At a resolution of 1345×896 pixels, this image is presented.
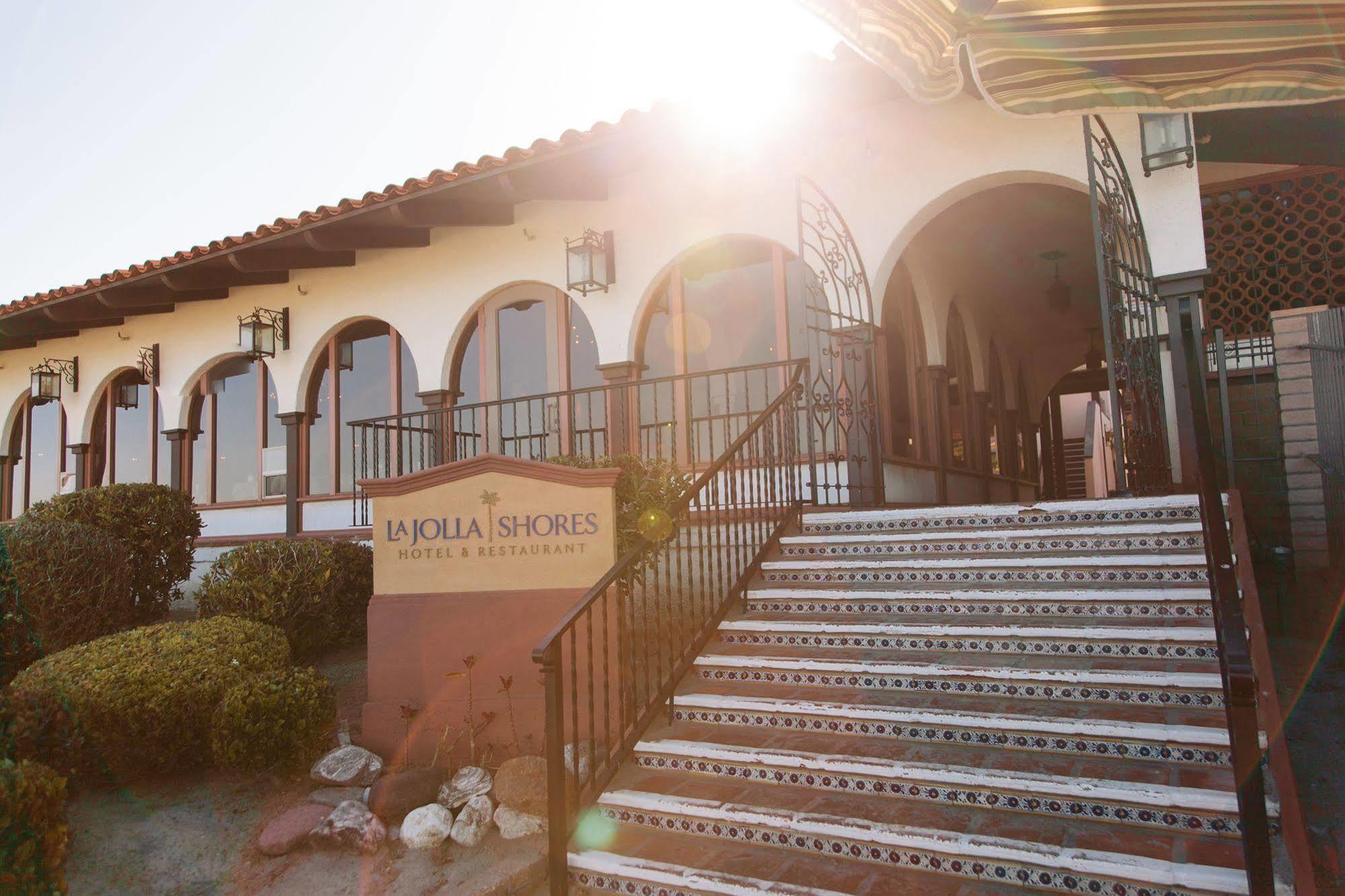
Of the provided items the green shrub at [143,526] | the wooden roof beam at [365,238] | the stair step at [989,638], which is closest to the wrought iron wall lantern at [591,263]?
the wooden roof beam at [365,238]

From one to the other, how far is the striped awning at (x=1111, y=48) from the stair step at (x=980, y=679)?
2375 millimetres

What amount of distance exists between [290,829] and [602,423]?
543 cm

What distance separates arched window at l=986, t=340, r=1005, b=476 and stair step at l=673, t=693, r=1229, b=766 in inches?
351

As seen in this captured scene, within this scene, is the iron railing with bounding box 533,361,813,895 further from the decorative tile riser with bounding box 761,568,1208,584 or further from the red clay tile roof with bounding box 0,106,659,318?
the red clay tile roof with bounding box 0,106,659,318

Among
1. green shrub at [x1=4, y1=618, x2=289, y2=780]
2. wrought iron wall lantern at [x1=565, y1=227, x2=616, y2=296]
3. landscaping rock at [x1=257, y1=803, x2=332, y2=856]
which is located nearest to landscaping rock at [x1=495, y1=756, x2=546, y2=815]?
landscaping rock at [x1=257, y1=803, x2=332, y2=856]

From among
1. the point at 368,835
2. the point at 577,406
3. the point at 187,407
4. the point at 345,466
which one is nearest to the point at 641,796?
the point at 368,835

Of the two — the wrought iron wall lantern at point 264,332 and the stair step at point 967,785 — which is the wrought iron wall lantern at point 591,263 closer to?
the wrought iron wall lantern at point 264,332

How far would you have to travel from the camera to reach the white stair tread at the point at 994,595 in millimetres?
4363

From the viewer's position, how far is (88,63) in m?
6.70

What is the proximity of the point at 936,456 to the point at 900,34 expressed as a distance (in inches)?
301

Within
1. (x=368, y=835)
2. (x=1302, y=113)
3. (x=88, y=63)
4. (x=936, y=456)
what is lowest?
(x=368, y=835)

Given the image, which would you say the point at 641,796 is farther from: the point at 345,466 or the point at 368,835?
the point at 345,466

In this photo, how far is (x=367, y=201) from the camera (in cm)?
857

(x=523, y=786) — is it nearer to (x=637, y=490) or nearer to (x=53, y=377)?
(x=637, y=490)
